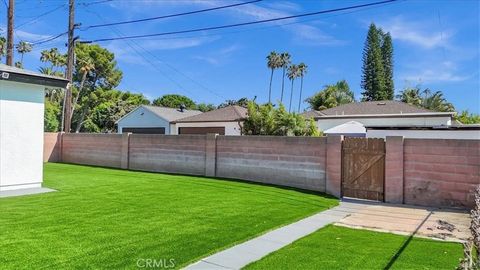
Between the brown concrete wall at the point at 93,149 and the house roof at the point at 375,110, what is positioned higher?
the house roof at the point at 375,110

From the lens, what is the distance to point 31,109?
37.7 ft

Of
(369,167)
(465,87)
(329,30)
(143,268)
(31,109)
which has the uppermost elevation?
(329,30)

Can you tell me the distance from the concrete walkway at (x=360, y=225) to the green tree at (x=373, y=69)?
44.8m

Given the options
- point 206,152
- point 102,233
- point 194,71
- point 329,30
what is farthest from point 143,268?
point 194,71

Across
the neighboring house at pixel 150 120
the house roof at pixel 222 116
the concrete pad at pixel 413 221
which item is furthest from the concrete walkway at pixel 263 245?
the neighboring house at pixel 150 120

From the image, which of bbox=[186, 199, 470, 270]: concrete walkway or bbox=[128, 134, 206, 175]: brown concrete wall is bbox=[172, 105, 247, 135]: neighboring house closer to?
bbox=[128, 134, 206, 175]: brown concrete wall

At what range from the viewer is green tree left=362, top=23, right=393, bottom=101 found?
52719mm

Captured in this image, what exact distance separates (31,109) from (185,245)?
7.86 meters

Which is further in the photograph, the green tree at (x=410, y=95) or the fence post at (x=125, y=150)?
the green tree at (x=410, y=95)

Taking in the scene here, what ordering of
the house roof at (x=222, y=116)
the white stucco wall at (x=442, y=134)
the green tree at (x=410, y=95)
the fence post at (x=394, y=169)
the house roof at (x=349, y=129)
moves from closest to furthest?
the fence post at (x=394, y=169) → the white stucco wall at (x=442, y=134) → the house roof at (x=349, y=129) → the house roof at (x=222, y=116) → the green tree at (x=410, y=95)

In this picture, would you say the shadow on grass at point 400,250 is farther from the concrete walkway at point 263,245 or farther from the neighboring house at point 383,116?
the neighboring house at point 383,116

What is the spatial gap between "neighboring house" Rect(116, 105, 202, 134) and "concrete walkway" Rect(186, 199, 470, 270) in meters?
23.8

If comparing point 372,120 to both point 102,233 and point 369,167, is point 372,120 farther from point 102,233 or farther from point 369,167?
point 102,233

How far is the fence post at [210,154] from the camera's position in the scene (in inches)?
617
